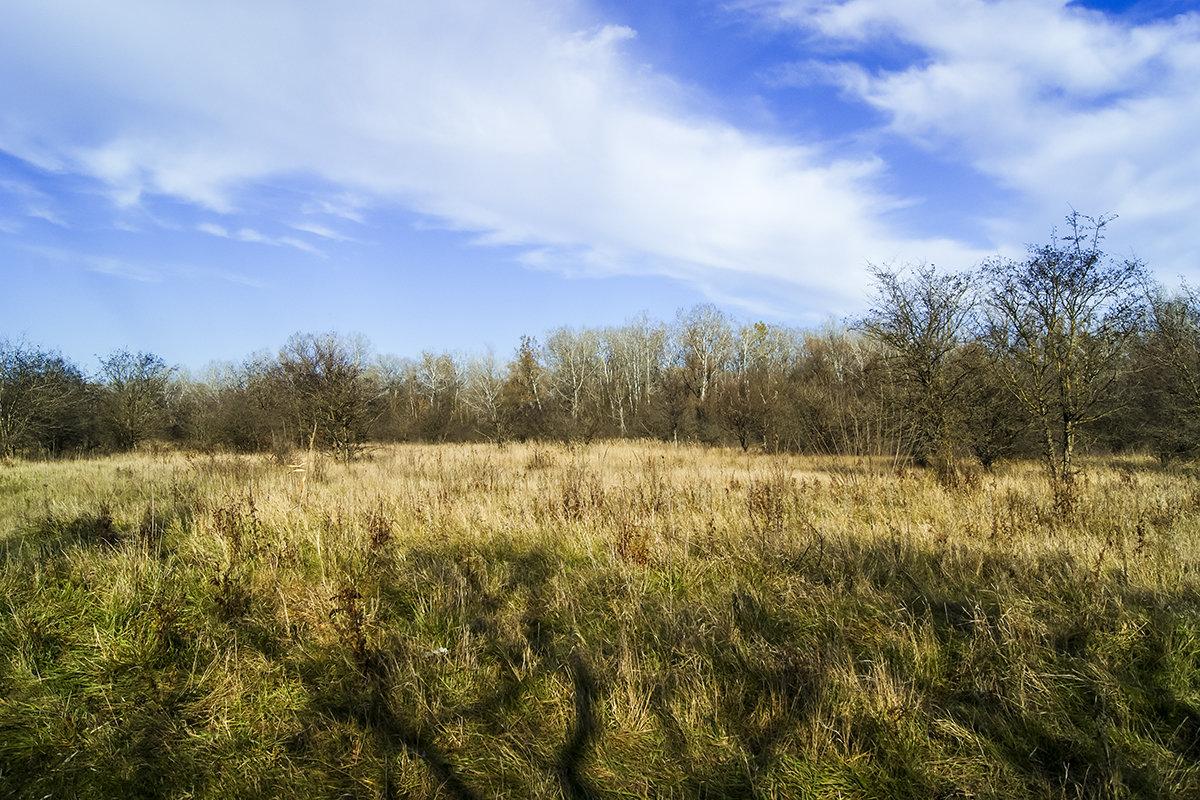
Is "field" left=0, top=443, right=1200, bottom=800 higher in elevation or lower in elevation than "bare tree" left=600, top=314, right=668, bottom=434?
lower

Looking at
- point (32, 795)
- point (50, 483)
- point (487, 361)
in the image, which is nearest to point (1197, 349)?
point (32, 795)

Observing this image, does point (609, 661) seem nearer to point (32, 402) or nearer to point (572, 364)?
point (32, 402)

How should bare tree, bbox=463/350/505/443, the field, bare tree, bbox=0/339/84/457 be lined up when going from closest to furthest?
the field
bare tree, bbox=0/339/84/457
bare tree, bbox=463/350/505/443

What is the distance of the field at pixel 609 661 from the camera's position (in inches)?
101

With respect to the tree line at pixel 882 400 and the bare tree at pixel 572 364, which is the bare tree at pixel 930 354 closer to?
the tree line at pixel 882 400

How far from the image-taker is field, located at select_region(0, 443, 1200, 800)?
2.55 m

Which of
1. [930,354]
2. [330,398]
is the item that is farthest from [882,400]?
[330,398]

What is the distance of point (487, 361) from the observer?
201 feet

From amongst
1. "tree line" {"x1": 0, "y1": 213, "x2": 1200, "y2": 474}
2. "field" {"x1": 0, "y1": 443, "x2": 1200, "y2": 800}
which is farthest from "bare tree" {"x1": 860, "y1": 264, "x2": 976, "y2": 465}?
"field" {"x1": 0, "y1": 443, "x2": 1200, "y2": 800}

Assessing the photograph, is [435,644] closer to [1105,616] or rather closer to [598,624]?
[598,624]

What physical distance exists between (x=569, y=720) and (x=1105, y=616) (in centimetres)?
334

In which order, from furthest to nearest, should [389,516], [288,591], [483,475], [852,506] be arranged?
[483,475], [852,506], [389,516], [288,591]

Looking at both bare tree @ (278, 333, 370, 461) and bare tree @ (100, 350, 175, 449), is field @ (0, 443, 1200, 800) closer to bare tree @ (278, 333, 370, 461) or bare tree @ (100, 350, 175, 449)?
bare tree @ (278, 333, 370, 461)

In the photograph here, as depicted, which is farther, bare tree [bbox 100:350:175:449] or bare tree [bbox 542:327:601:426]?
bare tree [bbox 542:327:601:426]
